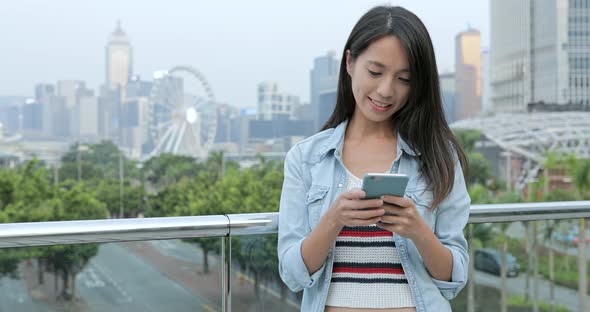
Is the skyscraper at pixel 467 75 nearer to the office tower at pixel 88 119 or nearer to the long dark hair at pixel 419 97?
the office tower at pixel 88 119

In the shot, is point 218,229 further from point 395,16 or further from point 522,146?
point 522,146

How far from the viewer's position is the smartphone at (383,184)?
1104 millimetres

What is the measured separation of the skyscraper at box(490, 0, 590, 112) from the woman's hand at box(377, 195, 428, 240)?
66.1 m

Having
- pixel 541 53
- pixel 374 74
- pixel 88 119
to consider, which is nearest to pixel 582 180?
pixel 374 74

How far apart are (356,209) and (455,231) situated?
0.28 meters

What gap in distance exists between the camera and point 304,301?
137cm

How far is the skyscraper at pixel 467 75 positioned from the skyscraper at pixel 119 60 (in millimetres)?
38404

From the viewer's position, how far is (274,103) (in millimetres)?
75625

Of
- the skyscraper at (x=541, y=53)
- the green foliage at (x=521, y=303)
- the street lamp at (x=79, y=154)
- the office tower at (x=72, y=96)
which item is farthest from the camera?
the office tower at (x=72, y=96)

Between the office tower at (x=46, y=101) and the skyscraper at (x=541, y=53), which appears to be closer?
the skyscraper at (x=541, y=53)

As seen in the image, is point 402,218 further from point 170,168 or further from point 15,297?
point 170,168

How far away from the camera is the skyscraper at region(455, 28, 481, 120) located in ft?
246

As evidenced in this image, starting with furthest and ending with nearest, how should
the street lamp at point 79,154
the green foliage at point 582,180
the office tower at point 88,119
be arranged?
the office tower at point 88,119
the street lamp at point 79,154
the green foliage at point 582,180

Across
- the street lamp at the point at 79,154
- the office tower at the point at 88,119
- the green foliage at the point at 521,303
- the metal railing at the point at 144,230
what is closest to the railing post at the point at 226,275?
the metal railing at the point at 144,230
